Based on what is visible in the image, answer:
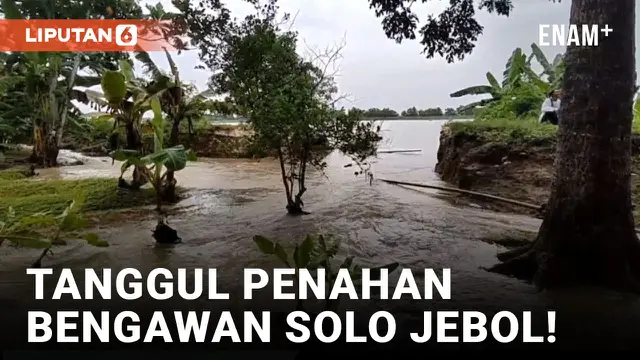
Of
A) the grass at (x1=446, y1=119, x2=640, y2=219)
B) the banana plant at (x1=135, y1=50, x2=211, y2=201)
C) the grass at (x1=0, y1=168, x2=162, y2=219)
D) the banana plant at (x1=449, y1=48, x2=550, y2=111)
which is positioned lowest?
the grass at (x1=0, y1=168, x2=162, y2=219)

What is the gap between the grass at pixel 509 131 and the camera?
17.7 ft

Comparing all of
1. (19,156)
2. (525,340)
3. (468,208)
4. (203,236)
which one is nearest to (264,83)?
(203,236)

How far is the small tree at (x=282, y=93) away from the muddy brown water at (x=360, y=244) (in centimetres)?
50

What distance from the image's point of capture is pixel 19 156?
28.2 ft

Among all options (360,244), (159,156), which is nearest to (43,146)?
(159,156)

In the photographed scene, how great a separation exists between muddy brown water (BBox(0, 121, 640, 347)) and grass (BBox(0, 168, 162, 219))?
534 millimetres

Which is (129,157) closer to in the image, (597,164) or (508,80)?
(597,164)

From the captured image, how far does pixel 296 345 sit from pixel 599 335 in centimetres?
123

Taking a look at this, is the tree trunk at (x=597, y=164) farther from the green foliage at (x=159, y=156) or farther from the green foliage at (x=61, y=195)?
the green foliage at (x=61, y=195)

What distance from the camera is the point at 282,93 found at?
3748 mm

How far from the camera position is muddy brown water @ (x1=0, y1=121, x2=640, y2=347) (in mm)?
2133

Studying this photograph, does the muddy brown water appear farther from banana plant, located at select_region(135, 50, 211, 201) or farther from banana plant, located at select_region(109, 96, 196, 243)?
banana plant, located at select_region(135, 50, 211, 201)

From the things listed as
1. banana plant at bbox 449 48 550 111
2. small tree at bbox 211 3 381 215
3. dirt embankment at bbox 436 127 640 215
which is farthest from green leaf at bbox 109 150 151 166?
banana plant at bbox 449 48 550 111

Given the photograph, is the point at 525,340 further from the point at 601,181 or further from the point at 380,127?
the point at 380,127
